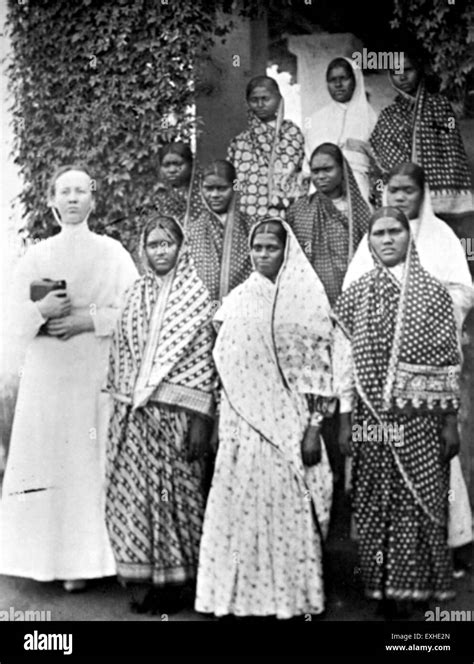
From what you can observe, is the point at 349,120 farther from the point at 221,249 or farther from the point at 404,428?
the point at 404,428

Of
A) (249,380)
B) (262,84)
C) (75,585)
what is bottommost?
(75,585)

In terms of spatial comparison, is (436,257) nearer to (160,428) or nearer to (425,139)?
(425,139)

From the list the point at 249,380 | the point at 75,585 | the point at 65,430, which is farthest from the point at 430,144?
the point at 75,585

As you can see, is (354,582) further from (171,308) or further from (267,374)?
(171,308)

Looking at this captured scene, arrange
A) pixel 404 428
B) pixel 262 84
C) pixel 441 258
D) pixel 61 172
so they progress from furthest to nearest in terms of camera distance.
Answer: pixel 61 172
pixel 262 84
pixel 441 258
pixel 404 428

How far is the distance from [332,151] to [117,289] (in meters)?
1.26

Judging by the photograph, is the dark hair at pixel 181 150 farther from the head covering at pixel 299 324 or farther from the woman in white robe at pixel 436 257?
the woman in white robe at pixel 436 257

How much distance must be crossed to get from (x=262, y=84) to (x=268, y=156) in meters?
0.36

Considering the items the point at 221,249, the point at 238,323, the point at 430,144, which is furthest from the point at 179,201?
the point at 430,144

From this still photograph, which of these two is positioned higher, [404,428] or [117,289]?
[117,289]

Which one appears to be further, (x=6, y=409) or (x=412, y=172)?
(x=6, y=409)

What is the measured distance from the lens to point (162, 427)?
576 centimetres

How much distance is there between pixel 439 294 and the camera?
18.5 feet

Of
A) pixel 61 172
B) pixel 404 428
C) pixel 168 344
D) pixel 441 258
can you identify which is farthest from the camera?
pixel 61 172
